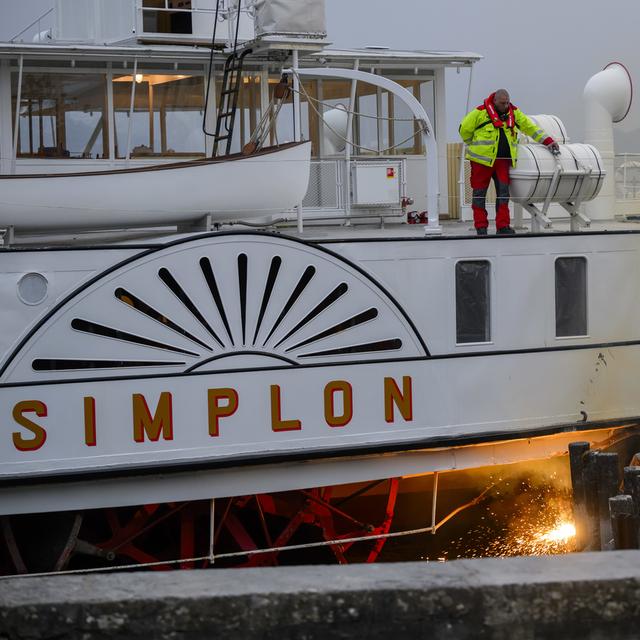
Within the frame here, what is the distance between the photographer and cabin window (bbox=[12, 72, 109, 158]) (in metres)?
9.91

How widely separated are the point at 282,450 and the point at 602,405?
2.68 m

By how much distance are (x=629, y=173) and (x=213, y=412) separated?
663 centimetres

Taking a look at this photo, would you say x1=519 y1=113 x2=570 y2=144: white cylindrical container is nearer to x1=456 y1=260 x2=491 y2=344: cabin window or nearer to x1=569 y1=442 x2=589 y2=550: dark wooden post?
x1=456 y1=260 x2=491 y2=344: cabin window

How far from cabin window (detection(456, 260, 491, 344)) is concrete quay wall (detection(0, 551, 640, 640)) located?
4722mm

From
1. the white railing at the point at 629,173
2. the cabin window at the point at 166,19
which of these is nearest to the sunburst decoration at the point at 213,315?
the cabin window at the point at 166,19

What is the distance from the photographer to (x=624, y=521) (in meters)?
7.62

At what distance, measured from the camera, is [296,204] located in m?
9.02

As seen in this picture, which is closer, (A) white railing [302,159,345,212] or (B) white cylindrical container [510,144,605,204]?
(B) white cylindrical container [510,144,605,204]

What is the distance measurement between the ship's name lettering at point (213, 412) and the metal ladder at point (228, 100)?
2.20m

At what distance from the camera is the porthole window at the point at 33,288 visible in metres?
7.74

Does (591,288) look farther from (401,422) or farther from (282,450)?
(282,450)

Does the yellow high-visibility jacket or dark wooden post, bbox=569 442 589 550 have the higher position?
the yellow high-visibility jacket

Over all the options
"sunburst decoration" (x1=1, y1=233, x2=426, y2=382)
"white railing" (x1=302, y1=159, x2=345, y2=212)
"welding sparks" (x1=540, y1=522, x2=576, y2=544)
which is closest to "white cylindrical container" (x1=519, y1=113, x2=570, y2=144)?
"white railing" (x1=302, y1=159, x2=345, y2=212)

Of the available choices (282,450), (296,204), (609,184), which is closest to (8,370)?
(282,450)
